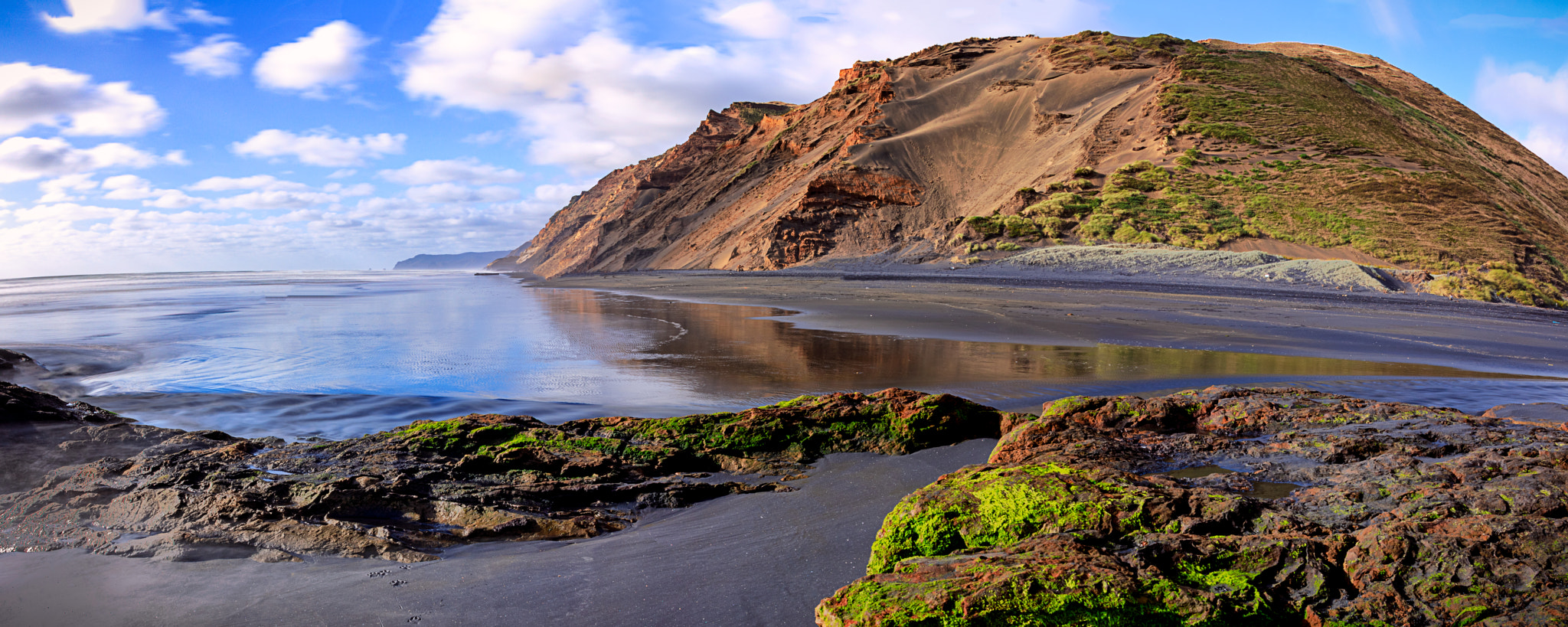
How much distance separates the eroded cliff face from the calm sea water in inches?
975

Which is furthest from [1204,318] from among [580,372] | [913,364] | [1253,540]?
[1253,540]

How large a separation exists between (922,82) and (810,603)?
69.5 m

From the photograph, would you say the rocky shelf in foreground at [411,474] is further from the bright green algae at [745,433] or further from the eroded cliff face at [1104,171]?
the eroded cliff face at [1104,171]

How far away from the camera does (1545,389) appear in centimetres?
759

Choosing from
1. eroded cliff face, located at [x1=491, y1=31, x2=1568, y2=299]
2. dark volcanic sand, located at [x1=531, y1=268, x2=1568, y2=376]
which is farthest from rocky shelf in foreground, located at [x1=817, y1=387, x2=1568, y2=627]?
eroded cliff face, located at [x1=491, y1=31, x2=1568, y2=299]

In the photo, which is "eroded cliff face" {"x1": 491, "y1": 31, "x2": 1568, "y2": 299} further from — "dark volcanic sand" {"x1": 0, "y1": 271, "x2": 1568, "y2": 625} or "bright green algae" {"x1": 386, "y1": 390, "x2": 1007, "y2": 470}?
"dark volcanic sand" {"x1": 0, "y1": 271, "x2": 1568, "y2": 625}

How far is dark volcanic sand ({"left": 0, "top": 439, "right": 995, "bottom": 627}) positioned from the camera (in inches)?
106

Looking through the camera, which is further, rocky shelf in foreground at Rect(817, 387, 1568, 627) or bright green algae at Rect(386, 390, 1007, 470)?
bright green algae at Rect(386, 390, 1007, 470)

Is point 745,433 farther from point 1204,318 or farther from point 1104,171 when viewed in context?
point 1104,171

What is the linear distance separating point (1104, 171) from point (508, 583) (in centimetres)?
4316

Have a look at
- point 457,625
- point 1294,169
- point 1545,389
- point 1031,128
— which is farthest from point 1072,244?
point 457,625

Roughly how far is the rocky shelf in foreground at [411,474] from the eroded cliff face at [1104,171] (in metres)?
31.1

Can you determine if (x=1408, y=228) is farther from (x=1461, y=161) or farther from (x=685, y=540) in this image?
(x=685, y=540)

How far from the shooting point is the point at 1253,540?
2.32 metres
